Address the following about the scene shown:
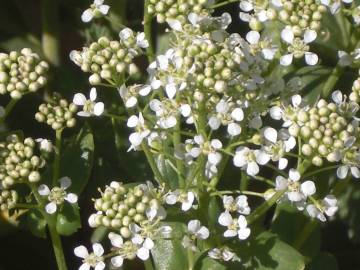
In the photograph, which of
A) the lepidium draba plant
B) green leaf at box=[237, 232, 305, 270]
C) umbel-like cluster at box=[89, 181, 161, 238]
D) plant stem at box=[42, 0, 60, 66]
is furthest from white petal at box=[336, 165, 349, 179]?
plant stem at box=[42, 0, 60, 66]

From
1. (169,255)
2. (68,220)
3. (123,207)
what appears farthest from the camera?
(68,220)

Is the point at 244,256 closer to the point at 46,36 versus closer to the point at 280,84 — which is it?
the point at 280,84

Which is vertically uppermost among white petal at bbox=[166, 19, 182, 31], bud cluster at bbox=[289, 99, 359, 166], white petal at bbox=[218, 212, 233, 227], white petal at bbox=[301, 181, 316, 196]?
white petal at bbox=[166, 19, 182, 31]

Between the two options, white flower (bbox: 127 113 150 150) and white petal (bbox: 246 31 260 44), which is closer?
white flower (bbox: 127 113 150 150)

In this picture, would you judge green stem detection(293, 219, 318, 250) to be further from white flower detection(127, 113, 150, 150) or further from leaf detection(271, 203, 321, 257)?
white flower detection(127, 113, 150, 150)

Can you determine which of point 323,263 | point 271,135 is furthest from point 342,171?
point 323,263

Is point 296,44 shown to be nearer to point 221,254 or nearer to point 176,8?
point 176,8
